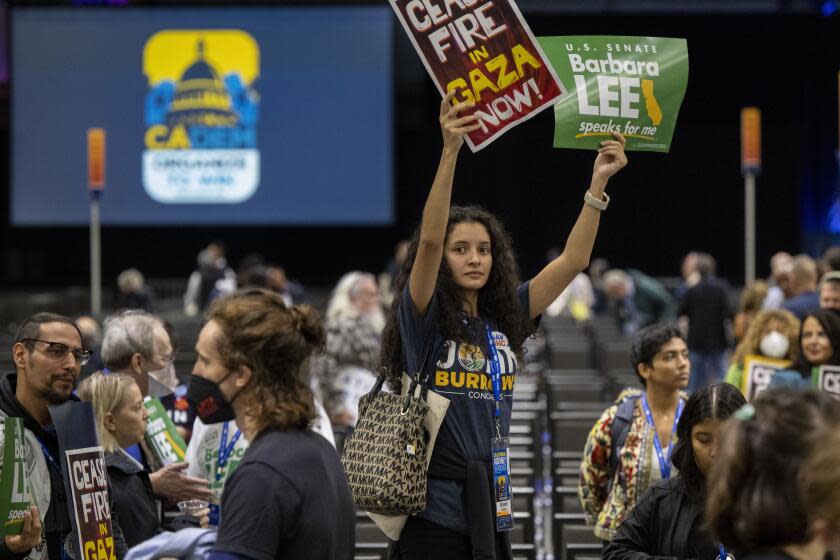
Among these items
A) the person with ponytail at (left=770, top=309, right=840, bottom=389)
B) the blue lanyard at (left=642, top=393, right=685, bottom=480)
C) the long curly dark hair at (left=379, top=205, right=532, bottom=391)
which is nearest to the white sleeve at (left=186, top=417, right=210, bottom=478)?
the long curly dark hair at (left=379, top=205, right=532, bottom=391)

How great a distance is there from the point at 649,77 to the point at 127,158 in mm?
17173

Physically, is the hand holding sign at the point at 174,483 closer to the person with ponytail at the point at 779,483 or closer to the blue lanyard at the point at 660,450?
the blue lanyard at the point at 660,450

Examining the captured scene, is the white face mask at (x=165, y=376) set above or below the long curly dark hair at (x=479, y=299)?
below

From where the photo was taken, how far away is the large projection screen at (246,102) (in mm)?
19859

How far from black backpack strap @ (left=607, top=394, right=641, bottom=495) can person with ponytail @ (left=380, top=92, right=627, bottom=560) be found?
2.42ft

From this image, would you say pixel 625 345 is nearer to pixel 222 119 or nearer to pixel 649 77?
pixel 649 77

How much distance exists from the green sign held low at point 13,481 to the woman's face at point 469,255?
1110 millimetres

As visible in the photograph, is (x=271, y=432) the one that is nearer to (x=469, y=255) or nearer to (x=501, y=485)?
(x=501, y=485)

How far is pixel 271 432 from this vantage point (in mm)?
2336

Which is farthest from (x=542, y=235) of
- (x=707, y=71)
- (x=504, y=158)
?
(x=707, y=71)

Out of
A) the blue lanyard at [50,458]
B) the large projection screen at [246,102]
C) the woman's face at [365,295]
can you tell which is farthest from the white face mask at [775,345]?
the large projection screen at [246,102]

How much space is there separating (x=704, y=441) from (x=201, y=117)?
17.0 meters

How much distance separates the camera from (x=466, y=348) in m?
3.23

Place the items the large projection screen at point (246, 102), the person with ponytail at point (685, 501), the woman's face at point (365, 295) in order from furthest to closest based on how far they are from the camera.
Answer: the large projection screen at point (246, 102) < the woman's face at point (365, 295) < the person with ponytail at point (685, 501)
